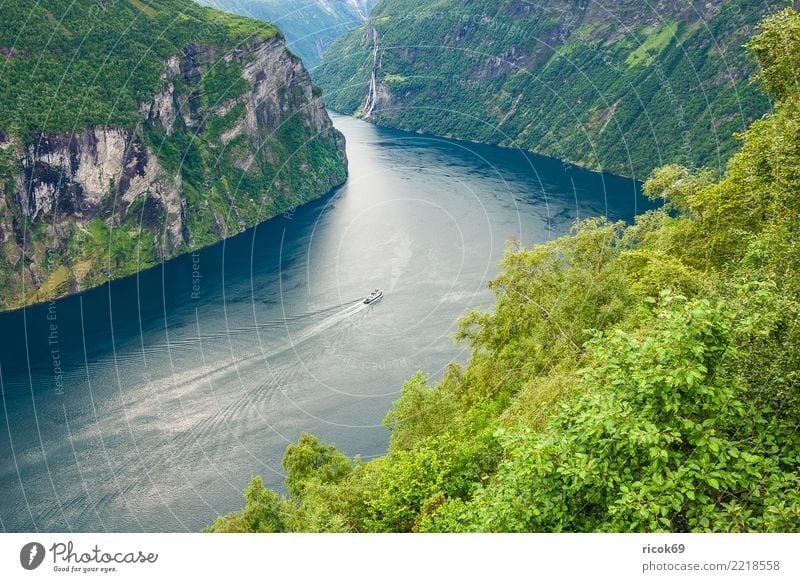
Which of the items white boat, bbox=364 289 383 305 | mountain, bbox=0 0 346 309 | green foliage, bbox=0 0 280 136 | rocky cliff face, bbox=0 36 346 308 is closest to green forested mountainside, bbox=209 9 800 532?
white boat, bbox=364 289 383 305

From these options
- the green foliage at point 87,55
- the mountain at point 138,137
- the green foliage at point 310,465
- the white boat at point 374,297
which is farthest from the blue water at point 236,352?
the green foliage at point 87,55

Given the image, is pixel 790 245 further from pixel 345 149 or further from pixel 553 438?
pixel 345 149

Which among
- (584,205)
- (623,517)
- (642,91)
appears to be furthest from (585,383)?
(642,91)

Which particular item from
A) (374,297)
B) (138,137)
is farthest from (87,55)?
(374,297)

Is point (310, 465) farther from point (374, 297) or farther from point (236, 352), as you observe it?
point (374, 297)

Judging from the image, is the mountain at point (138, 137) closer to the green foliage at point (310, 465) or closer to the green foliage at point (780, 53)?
the green foliage at point (310, 465)

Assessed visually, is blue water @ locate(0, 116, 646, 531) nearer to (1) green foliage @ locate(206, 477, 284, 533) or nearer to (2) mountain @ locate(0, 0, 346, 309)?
(2) mountain @ locate(0, 0, 346, 309)
